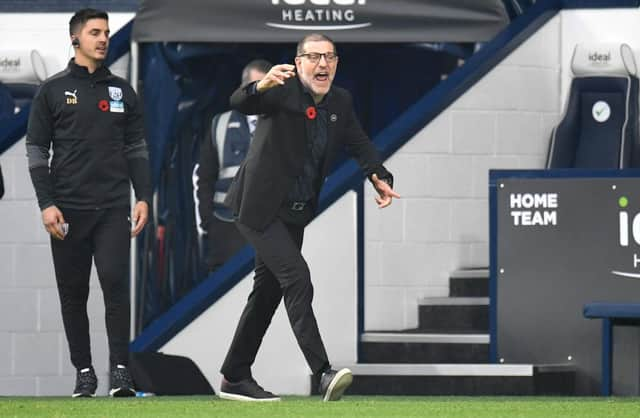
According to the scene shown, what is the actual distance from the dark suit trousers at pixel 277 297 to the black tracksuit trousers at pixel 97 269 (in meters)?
0.68

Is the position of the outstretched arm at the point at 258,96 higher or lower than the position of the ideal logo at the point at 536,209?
higher

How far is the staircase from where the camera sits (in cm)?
1019

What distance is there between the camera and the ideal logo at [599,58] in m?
12.4

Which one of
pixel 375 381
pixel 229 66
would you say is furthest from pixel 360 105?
Result: pixel 375 381

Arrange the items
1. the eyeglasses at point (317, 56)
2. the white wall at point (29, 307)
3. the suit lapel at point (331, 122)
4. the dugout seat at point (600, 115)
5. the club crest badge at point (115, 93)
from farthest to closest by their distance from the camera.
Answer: the white wall at point (29, 307) → the dugout seat at point (600, 115) → the club crest badge at point (115, 93) → the suit lapel at point (331, 122) → the eyeglasses at point (317, 56)

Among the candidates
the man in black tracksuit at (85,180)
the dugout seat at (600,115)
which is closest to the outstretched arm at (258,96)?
the man in black tracksuit at (85,180)

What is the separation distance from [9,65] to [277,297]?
18.2 feet

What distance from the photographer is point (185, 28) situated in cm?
1248

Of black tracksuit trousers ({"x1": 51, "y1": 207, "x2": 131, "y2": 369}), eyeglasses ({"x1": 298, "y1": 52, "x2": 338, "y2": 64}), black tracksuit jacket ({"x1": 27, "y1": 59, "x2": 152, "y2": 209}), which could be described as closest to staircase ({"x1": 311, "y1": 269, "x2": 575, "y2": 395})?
black tracksuit trousers ({"x1": 51, "y1": 207, "x2": 131, "y2": 369})

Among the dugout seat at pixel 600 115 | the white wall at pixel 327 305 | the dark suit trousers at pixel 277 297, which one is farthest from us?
the dugout seat at pixel 600 115

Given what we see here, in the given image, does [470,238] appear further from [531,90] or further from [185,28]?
[185,28]

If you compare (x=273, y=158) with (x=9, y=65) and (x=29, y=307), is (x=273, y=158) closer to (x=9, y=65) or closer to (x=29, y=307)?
(x=29, y=307)

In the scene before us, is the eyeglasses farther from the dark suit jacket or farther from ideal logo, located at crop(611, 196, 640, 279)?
ideal logo, located at crop(611, 196, 640, 279)

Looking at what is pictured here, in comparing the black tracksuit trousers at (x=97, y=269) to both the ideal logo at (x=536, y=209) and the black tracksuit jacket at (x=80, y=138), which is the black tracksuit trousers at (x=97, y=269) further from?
the ideal logo at (x=536, y=209)
